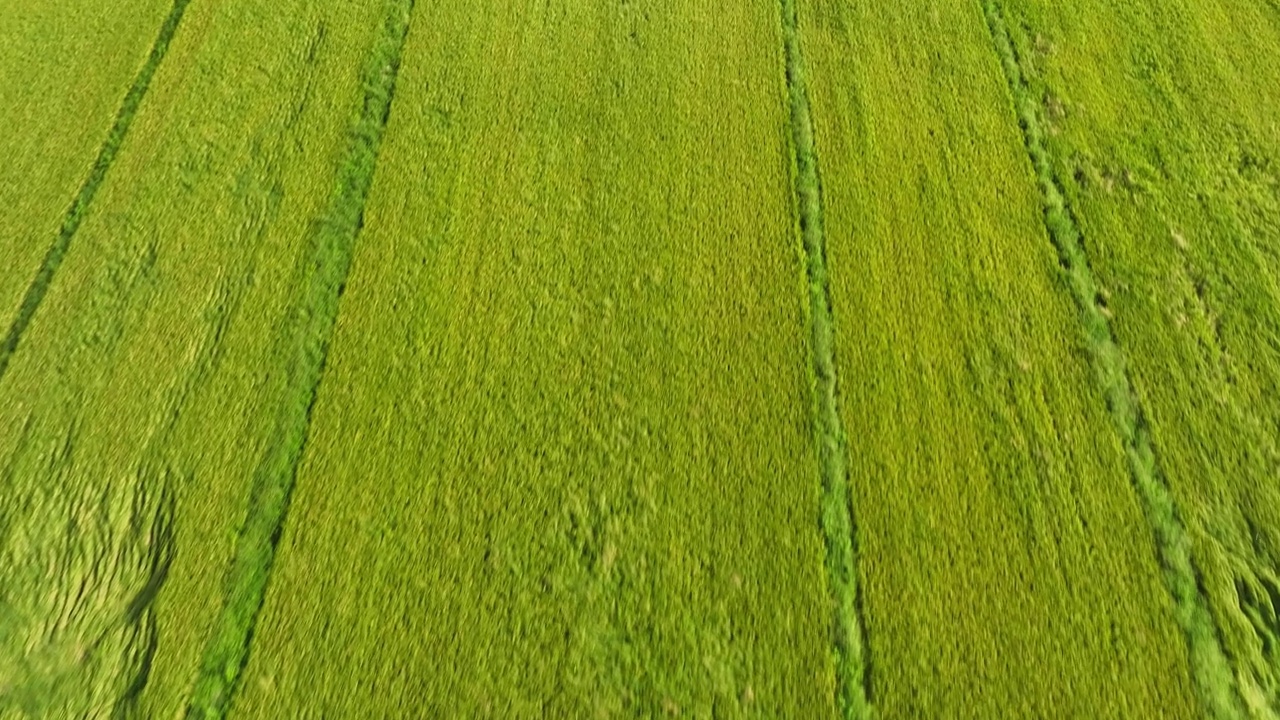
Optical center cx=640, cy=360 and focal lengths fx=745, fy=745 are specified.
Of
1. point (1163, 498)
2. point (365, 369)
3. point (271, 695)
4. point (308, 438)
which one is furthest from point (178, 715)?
point (1163, 498)

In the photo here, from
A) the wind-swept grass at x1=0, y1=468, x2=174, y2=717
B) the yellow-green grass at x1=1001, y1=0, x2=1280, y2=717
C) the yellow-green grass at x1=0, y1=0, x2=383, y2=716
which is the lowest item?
the wind-swept grass at x1=0, y1=468, x2=174, y2=717

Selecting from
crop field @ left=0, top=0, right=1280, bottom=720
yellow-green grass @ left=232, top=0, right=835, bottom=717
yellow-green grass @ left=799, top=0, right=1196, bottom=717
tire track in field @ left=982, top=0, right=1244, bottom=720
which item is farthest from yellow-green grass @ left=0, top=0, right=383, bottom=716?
tire track in field @ left=982, top=0, right=1244, bottom=720

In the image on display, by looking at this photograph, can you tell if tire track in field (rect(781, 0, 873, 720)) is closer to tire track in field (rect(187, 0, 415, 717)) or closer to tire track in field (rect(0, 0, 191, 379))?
tire track in field (rect(187, 0, 415, 717))

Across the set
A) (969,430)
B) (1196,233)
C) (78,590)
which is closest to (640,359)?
(969,430)

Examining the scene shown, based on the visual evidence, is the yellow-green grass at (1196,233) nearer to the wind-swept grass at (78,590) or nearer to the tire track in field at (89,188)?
the wind-swept grass at (78,590)

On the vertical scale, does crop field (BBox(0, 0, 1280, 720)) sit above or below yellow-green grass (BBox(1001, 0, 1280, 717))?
below

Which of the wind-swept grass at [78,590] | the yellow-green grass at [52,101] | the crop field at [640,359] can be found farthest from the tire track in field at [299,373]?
the yellow-green grass at [52,101]

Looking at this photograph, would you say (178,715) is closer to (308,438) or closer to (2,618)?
(2,618)
